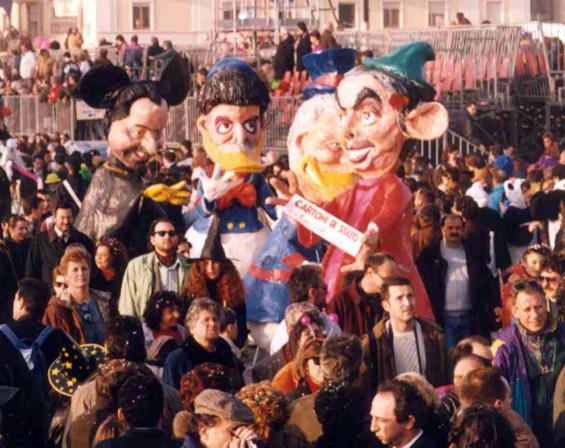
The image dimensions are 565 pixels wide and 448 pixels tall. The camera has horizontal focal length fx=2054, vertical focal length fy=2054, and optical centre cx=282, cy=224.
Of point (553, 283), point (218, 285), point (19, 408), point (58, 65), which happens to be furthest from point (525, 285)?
point (58, 65)

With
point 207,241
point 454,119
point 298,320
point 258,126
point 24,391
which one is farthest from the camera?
point 454,119

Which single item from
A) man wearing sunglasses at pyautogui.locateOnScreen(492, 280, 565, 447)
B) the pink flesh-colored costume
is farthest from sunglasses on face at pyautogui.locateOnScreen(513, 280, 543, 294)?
the pink flesh-colored costume

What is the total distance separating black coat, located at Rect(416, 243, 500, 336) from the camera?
1362cm

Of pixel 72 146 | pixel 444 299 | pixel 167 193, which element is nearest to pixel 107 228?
pixel 167 193

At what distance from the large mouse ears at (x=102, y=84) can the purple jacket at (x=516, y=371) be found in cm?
548

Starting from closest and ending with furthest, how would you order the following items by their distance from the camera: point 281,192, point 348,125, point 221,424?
point 221,424 → point 281,192 → point 348,125

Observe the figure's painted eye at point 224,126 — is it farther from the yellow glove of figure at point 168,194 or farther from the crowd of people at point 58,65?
the crowd of people at point 58,65

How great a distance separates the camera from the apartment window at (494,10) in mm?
55763

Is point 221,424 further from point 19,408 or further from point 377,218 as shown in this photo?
point 377,218

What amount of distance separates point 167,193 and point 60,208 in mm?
999

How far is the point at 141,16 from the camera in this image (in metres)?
56.2

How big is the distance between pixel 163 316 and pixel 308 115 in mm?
3786

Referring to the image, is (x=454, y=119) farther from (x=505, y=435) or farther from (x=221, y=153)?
(x=505, y=435)

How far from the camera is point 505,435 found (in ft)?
25.7
